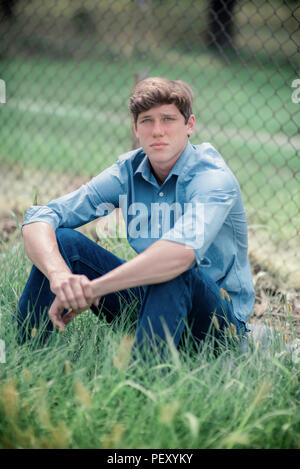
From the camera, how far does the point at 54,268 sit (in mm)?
2021

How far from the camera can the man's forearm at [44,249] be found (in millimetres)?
2037

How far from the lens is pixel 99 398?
1.69m

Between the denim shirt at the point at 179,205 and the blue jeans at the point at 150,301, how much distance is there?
12 centimetres

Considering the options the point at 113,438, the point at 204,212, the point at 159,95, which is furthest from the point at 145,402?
the point at 159,95

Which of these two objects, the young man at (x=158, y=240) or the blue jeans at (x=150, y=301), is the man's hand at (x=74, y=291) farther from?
the blue jeans at (x=150, y=301)

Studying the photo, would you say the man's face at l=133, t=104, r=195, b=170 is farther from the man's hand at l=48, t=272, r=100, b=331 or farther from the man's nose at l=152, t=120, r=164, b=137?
the man's hand at l=48, t=272, r=100, b=331

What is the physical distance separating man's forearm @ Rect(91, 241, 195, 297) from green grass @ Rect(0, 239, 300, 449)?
243mm

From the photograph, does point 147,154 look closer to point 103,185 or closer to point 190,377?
point 103,185

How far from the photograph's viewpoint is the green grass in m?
1.56

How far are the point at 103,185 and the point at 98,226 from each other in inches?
45.6

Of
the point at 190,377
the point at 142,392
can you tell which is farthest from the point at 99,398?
the point at 190,377

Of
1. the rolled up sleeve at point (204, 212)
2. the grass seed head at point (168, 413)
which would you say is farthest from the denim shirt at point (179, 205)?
the grass seed head at point (168, 413)

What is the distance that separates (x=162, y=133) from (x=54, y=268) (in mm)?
692
